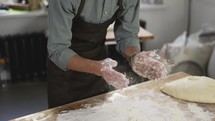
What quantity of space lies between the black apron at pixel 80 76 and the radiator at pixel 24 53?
5.08 feet

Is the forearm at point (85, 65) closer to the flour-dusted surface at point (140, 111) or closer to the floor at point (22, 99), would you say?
the flour-dusted surface at point (140, 111)

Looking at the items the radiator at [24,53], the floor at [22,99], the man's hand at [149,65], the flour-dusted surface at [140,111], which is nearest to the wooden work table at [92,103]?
the flour-dusted surface at [140,111]

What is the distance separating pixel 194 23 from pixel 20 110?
2050mm

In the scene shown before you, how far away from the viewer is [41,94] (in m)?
2.92

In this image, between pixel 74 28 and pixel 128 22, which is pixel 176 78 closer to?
pixel 128 22

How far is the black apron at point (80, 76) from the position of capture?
1.39 meters

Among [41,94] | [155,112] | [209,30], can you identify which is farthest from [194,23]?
[155,112]

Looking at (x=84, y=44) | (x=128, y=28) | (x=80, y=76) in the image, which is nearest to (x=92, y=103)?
(x=80, y=76)

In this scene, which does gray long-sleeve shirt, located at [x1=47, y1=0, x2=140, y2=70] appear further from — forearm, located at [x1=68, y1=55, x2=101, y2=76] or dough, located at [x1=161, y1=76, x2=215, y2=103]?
dough, located at [x1=161, y1=76, x2=215, y2=103]

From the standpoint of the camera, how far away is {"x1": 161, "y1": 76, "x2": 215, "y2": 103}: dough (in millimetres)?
1371

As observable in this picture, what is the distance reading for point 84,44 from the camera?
1.42m

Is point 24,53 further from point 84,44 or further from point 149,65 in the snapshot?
point 149,65

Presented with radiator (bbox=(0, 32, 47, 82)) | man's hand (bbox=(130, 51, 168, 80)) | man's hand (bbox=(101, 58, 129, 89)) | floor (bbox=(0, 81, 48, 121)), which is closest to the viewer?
man's hand (bbox=(101, 58, 129, 89))

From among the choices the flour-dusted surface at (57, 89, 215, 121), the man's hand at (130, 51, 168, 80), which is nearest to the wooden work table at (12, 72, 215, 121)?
the flour-dusted surface at (57, 89, 215, 121)
